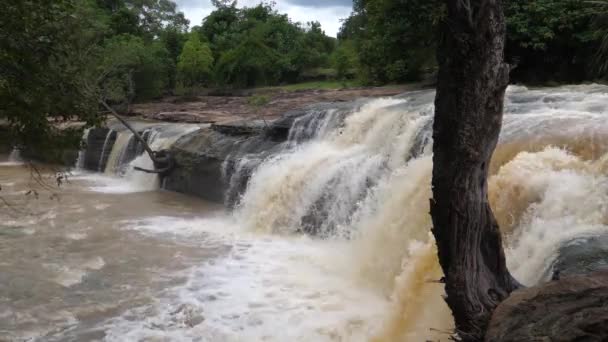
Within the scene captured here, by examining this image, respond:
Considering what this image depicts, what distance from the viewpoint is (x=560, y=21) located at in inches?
543

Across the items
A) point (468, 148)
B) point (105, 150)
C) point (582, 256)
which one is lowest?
point (105, 150)

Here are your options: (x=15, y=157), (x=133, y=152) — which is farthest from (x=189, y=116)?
(x=15, y=157)

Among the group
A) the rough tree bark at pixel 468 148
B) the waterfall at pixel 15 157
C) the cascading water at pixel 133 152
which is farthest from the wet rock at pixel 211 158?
the rough tree bark at pixel 468 148

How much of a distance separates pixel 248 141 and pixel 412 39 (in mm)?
7204

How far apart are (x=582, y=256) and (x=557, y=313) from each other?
157 centimetres

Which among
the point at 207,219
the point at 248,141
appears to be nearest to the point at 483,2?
the point at 207,219

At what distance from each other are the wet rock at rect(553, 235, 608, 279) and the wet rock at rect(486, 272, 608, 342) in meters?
1.02

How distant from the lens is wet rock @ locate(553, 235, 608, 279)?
4070 mm

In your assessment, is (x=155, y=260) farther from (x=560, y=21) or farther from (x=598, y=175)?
(x=560, y=21)

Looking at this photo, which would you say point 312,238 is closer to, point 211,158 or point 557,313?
point 211,158

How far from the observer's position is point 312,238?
29.4 feet

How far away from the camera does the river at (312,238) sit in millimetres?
5520

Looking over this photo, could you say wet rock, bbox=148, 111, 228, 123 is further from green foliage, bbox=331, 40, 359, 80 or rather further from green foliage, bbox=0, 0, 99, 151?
green foliage, bbox=0, 0, 99, 151

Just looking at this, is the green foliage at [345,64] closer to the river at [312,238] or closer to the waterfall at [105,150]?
the waterfall at [105,150]
